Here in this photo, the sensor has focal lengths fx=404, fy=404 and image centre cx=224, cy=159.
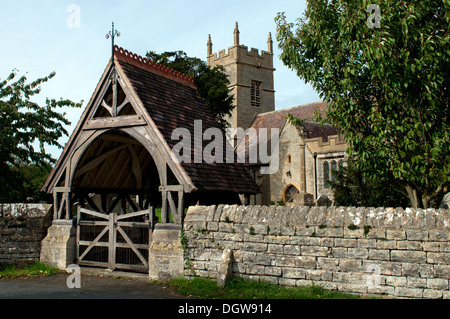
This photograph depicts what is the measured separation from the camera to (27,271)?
9219 millimetres

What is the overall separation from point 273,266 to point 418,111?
14.5 ft

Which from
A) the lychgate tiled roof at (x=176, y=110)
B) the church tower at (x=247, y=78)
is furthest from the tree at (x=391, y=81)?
the church tower at (x=247, y=78)

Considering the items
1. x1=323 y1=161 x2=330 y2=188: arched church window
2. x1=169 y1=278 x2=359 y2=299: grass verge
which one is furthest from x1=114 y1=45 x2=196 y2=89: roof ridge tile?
x1=323 y1=161 x2=330 y2=188: arched church window

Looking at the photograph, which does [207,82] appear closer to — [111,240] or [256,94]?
[111,240]

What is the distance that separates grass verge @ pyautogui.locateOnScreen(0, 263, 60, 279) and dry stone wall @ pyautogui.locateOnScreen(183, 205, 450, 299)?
11.9ft

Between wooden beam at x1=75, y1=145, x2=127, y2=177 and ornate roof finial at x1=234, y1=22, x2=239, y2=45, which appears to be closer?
wooden beam at x1=75, y1=145, x2=127, y2=177

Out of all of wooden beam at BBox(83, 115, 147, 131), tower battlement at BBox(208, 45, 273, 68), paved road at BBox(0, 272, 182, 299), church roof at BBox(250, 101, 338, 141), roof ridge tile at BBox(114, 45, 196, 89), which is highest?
tower battlement at BBox(208, 45, 273, 68)

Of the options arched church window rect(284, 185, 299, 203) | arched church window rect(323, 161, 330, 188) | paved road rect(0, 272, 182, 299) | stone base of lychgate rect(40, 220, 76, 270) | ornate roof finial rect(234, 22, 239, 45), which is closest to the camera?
paved road rect(0, 272, 182, 299)

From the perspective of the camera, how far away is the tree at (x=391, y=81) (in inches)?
312

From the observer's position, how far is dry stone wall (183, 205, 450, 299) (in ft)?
19.5

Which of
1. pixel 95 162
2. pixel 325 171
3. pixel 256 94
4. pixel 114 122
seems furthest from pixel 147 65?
pixel 256 94

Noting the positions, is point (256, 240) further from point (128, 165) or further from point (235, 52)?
point (235, 52)

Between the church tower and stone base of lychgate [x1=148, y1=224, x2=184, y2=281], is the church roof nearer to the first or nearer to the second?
the church tower

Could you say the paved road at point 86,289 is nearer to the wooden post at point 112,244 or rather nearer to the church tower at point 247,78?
the wooden post at point 112,244
